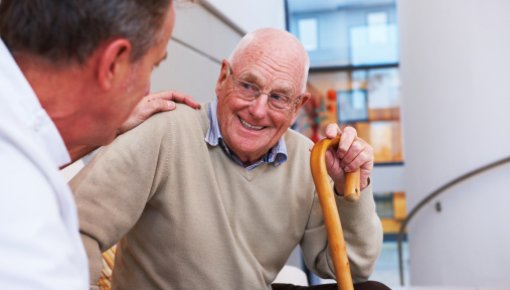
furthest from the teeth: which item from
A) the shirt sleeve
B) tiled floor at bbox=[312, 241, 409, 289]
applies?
tiled floor at bbox=[312, 241, 409, 289]

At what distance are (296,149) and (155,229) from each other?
1.61 feet

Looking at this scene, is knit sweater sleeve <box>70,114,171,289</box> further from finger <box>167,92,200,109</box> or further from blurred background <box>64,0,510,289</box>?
blurred background <box>64,0,510,289</box>

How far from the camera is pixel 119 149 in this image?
5.10ft

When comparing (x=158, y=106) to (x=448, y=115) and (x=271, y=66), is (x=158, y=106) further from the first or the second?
(x=448, y=115)

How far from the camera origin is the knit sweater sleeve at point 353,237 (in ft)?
5.77

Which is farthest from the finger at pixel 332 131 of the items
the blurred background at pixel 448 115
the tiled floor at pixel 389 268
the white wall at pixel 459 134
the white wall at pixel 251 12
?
the tiled floor at pixel 389 268

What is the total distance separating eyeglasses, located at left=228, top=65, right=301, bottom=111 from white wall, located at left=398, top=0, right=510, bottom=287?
2.87 meters

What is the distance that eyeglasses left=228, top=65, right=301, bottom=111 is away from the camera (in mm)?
1797

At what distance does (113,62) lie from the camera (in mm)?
846

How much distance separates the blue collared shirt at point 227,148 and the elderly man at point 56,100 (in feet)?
2.52

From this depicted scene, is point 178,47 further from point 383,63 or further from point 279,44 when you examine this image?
point 383,63

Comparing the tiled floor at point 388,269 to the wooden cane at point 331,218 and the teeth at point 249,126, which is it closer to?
the teeth at point 249,126

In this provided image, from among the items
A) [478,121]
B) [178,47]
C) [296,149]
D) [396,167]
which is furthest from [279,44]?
[396,167]

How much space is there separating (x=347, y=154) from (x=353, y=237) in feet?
1.03
